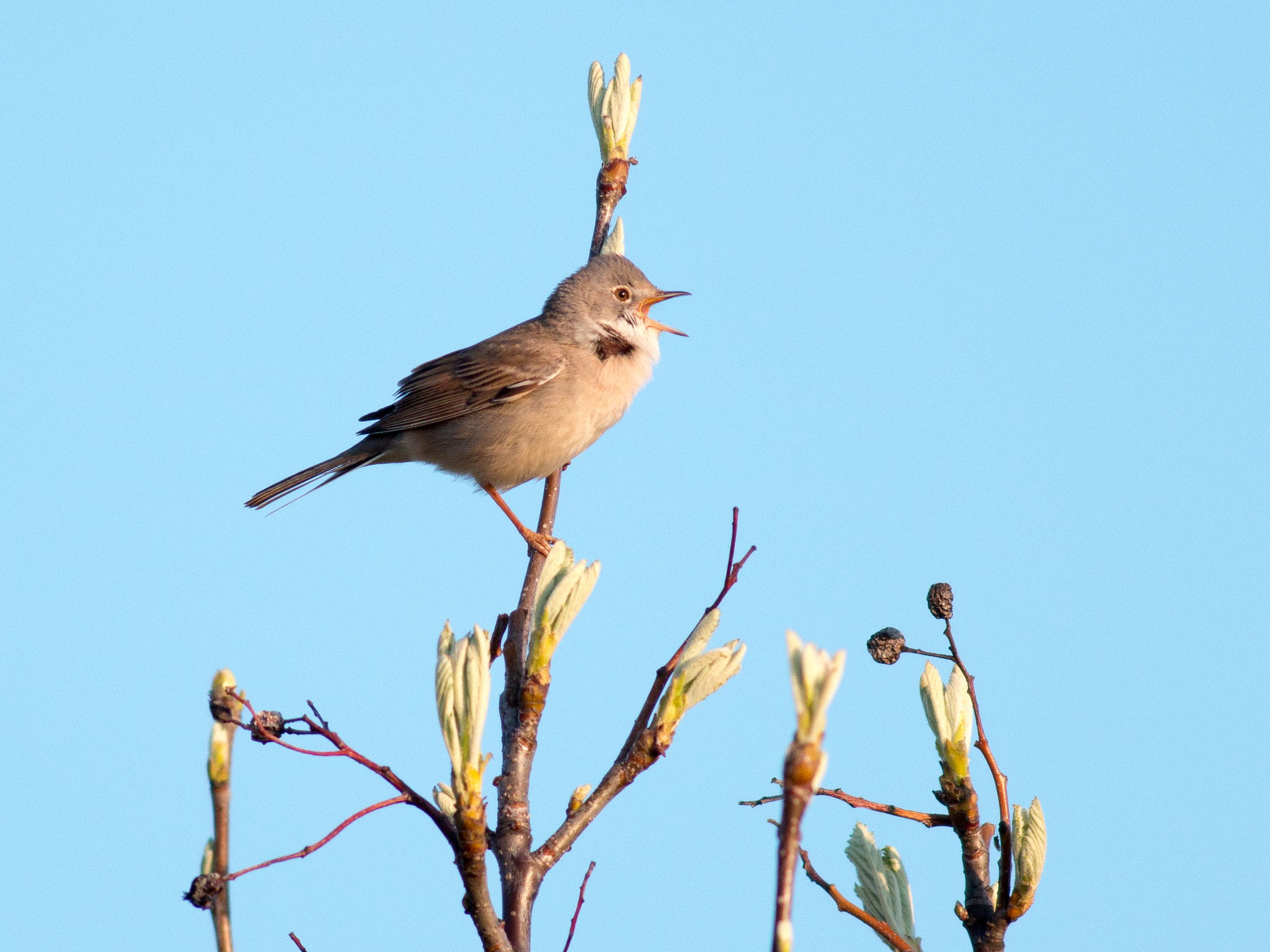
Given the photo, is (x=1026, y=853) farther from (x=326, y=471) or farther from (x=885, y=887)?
(x=326, y=471)

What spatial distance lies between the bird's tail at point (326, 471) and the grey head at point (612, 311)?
1.62 metres

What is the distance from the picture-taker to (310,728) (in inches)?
101

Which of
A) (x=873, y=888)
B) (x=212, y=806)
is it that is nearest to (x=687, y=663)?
(x=873, y=888)

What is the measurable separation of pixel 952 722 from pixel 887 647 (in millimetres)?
289

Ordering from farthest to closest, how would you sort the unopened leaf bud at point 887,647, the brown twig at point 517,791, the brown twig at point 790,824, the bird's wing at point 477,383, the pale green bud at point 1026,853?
1. the bird's wing at point 477,383
2. the unopened leaf bud at point 887,647
3. the brown twig at point 517,791
4. the pale green bud at point 1026,853
5. the brown twig at point 790,824

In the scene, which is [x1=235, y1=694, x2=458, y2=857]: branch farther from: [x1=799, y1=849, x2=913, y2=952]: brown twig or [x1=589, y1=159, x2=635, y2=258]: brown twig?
[x1=589, y1=159, x2=635, y2=258]: brown twig

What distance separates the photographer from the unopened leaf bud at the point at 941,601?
2.86 m

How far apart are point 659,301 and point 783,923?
7.73 metres

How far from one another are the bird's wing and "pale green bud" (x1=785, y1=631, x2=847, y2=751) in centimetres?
710

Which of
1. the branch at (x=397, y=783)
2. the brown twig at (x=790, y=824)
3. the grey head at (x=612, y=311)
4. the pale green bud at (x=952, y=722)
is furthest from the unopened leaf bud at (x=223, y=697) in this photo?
the grey head at (x=612, y=311)

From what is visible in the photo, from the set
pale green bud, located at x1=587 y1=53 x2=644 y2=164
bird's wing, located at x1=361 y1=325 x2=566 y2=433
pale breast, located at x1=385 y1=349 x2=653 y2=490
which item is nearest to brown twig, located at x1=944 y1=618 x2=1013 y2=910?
pale green bud, located at x1=587 y1=53 x2=644 y2=164

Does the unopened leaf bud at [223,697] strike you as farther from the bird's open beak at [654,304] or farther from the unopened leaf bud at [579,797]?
the bird's open beak at [654,304]

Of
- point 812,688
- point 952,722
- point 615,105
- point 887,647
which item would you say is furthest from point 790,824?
point 615,105

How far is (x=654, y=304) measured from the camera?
28.8 feet
